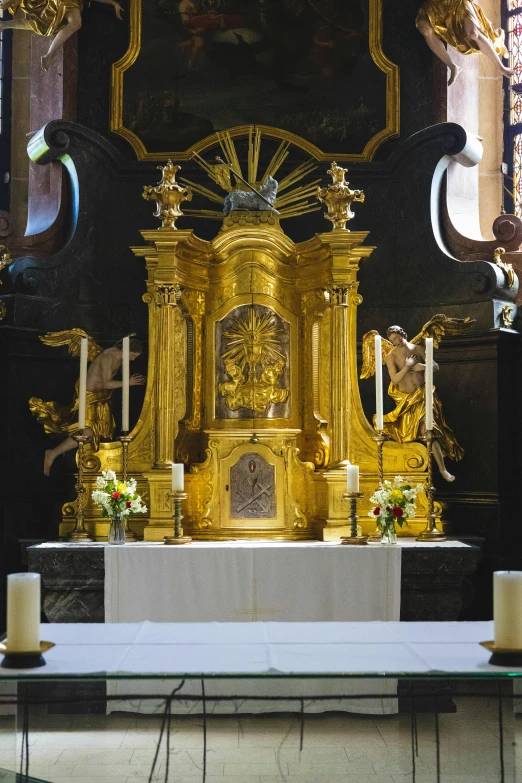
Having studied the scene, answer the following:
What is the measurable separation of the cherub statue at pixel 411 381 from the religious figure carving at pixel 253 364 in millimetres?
756

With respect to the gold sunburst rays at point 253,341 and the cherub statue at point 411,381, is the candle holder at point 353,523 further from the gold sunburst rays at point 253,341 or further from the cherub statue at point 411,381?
the gold sunburst rays at point 253,341

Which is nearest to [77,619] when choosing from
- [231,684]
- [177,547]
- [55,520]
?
[177,547]

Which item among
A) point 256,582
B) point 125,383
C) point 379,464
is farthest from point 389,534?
point 125,383

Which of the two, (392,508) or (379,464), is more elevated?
(379,464)

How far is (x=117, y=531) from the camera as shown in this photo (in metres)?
7.98

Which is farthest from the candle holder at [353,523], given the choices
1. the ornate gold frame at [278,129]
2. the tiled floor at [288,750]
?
the tiled floor at [288,750]

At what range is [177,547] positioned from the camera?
25.0ft

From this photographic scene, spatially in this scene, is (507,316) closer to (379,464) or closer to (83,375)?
(379,464)

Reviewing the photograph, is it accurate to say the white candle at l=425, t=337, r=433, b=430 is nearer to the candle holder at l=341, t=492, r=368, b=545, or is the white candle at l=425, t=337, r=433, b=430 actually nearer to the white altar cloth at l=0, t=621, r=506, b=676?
the candle holder at l=341, t=492, r=368, b=545

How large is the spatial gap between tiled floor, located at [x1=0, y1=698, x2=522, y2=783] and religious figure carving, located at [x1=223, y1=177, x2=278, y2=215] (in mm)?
6599

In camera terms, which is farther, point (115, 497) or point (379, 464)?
point (379, 464)

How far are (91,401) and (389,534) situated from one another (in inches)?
109

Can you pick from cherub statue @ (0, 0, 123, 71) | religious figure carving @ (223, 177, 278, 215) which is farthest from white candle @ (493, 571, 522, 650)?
cherub statue @ (0, 0, 123, 71)

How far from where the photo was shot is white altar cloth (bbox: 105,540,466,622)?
24.6ft
